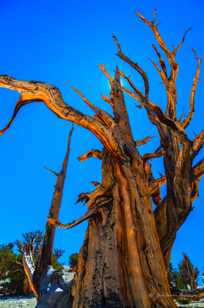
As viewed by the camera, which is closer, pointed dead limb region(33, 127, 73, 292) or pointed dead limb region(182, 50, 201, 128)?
pointed dead limb region(182, 50, 201, 128)

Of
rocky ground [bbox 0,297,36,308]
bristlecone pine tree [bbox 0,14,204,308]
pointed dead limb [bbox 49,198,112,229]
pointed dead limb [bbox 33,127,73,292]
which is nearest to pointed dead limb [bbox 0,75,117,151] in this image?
bristlecone pine tree [bbox 0,14,204,308]

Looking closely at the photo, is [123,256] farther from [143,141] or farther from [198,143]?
[143,141]

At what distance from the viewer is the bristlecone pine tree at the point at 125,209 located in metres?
2.15

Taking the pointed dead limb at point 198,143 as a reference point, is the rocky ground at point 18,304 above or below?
below

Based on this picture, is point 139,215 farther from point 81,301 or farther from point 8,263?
point 8,263

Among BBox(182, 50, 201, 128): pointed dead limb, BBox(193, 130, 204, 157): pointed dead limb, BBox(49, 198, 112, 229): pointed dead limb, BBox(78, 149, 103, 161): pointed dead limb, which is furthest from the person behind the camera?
BBox(182, 50, 201, 128): pointed dead limb

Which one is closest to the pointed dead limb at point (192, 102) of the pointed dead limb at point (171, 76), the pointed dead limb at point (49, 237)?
A: the pointed dead limb at point (171, 76)

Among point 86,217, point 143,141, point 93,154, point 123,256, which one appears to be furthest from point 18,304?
point 123,256

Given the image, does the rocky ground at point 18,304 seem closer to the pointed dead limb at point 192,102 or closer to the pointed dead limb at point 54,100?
the pointed dead limb at point 192,102

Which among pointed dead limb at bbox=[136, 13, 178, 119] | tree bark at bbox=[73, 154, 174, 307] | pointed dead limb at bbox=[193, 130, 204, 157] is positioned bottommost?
tree bark at bbox=[73, 154, 174, 307]

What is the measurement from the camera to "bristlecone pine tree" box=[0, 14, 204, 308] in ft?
7.06

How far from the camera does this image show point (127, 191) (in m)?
2.62

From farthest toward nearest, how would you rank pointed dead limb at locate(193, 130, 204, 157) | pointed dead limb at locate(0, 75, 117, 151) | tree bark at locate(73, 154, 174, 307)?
pointed dead limb at locate(193, 130, 204, 157)
pointed dead limb at locate(0, 75, 117, 151)
tree bark at locate(73, 154, 174, 307)

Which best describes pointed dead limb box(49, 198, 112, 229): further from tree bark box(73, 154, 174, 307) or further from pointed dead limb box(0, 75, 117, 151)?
pointed dead limb box(0, 75, 117, 151)
